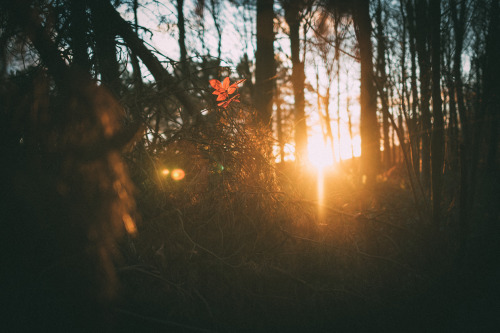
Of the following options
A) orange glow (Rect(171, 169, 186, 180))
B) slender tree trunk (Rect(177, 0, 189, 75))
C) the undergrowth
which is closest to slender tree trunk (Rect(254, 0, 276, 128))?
slender tree trunk (Rect(177, 0, 189, 75))

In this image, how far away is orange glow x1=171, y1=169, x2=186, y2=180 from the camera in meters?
2.99

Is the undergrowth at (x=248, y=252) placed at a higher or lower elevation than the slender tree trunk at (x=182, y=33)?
lower

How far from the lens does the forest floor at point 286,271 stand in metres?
1.99

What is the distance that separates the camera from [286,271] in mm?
2482

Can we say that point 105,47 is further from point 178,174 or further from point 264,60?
point 264,60

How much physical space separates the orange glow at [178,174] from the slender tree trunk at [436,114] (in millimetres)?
2821

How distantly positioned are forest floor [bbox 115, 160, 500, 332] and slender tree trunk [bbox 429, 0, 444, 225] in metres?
0.38

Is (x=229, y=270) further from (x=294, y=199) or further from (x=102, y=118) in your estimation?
(x=102, y=118)

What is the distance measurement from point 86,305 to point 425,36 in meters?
4.32

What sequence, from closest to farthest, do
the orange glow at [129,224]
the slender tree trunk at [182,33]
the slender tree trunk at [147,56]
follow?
the orange glow at [129,224]
the slender tree trunk at [147,56]
the slender tree trunk at [182,33]

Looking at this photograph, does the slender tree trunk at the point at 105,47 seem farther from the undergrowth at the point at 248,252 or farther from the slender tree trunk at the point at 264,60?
the slender tree trunk at the point at 264,60

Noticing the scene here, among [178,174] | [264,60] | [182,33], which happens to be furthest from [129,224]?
[182,33]

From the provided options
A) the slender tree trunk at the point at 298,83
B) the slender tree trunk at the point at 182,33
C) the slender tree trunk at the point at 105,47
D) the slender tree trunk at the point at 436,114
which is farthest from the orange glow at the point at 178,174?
the slender tree trunk at the point at 298,83

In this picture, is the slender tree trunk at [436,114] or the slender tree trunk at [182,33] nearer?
the slender tree trunk at [436,114]
